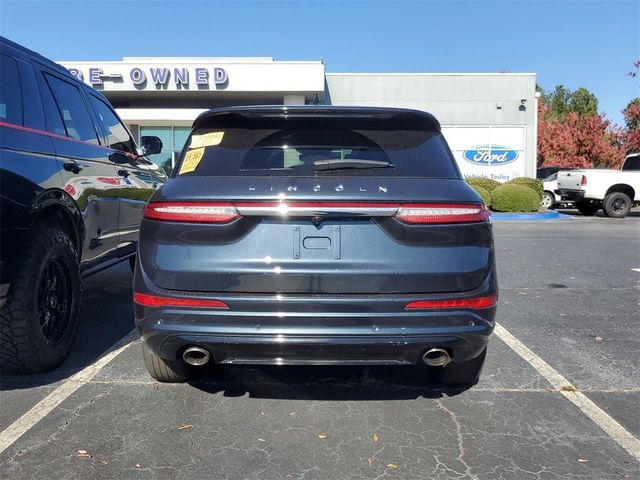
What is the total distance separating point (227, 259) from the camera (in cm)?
257

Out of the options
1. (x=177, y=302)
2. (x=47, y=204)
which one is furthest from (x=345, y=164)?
(x=47, y=204)

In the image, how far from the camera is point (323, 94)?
22953 millimetres

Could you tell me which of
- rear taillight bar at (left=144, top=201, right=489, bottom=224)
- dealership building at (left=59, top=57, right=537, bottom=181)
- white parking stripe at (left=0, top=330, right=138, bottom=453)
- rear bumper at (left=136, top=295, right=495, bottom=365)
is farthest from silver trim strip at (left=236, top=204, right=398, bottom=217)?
dealership building at (left=59, top=57, right=537, bottom=181)

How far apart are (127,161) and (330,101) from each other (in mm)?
19008

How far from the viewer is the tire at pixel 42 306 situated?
3.21 m

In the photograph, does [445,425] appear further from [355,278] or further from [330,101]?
[330,101]

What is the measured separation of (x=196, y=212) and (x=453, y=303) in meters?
1.35

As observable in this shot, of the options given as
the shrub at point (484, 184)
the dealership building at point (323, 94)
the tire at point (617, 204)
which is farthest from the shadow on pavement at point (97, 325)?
the dealership building at point (323, 94)

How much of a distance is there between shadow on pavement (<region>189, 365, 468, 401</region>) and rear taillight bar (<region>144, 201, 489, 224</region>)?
130 centimetres

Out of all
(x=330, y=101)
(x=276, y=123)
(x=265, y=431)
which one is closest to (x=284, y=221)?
(x=276, y=123)

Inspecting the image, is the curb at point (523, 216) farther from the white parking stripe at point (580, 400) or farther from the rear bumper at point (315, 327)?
the rear bumper at point (315, 327)

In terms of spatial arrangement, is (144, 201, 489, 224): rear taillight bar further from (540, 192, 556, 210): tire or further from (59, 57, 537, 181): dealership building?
(59, 57, 537, 181): dealership building

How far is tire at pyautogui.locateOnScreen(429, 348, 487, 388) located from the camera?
10.7ft

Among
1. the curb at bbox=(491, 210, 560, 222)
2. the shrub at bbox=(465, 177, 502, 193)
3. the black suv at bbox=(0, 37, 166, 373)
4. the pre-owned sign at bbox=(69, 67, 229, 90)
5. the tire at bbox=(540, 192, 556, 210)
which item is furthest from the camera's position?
the pre-owned sign at bbox=(69, 67, 229, 90)
